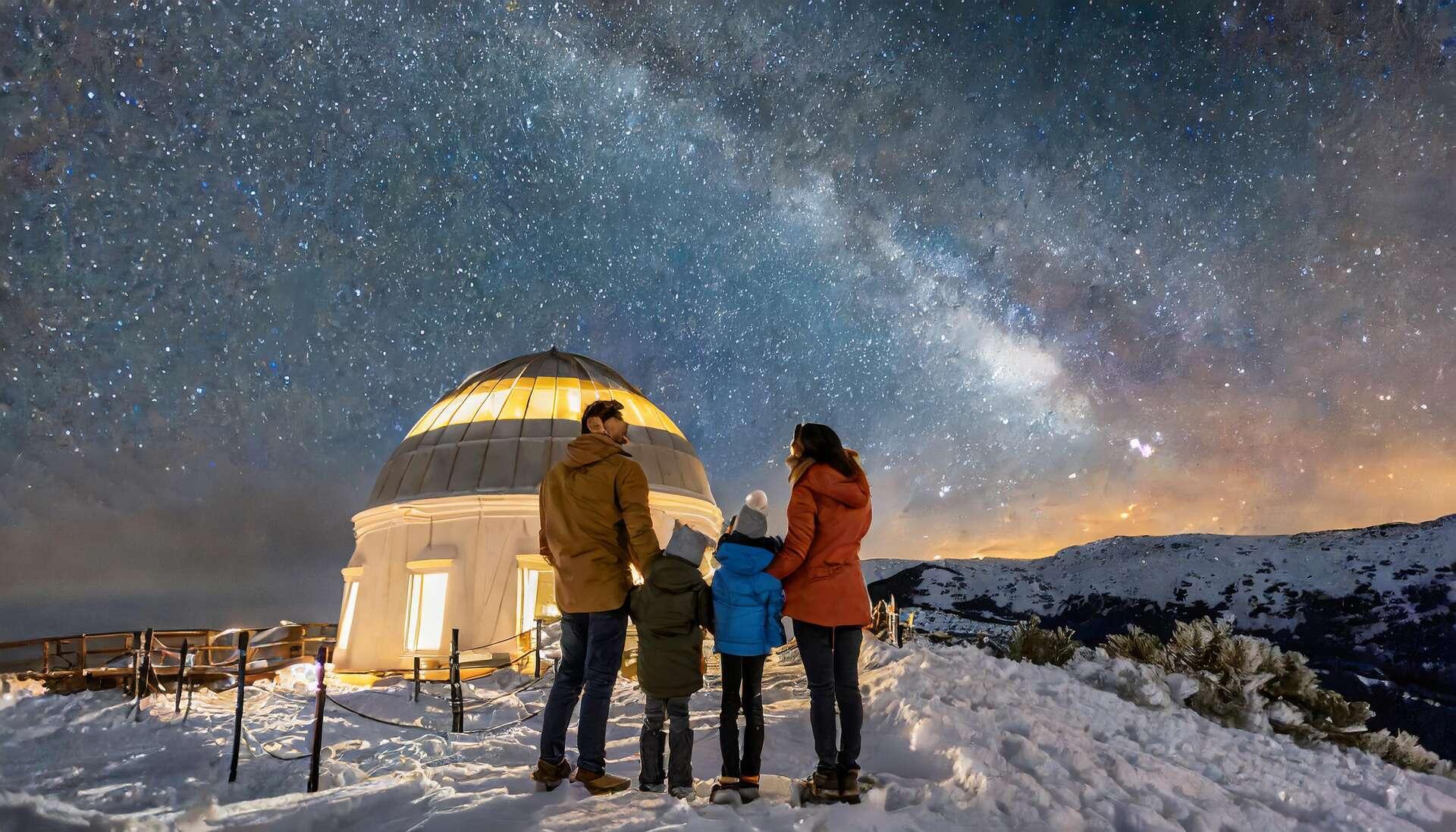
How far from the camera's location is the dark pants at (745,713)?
413 cm

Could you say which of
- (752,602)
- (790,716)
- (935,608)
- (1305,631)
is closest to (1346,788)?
(790,716)

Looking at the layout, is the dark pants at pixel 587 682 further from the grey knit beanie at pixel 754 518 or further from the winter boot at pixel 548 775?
the grey knit beanie at pixel 754 518

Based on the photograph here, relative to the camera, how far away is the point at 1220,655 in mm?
9328

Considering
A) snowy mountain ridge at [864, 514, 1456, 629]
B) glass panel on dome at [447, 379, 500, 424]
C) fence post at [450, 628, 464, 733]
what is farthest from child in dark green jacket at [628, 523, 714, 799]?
snowy mountain ridge at [864, 514, 1456, 629]

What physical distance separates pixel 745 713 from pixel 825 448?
1581 mm

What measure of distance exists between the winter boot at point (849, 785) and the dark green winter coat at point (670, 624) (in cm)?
90

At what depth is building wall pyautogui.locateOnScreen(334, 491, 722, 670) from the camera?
14.4 m

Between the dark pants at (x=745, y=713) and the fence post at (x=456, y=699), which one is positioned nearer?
the dark pants at (x=745, y=713)

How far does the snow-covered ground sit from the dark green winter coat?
605mm

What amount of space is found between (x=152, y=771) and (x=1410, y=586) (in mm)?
68060

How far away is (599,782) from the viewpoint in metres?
4.17

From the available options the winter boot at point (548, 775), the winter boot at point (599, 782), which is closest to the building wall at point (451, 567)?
the winter boot at point (548, 775)

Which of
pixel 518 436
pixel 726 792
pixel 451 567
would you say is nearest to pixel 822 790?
pixel 726 792

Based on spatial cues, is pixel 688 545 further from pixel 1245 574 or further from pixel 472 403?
→ pixel 1245 574
